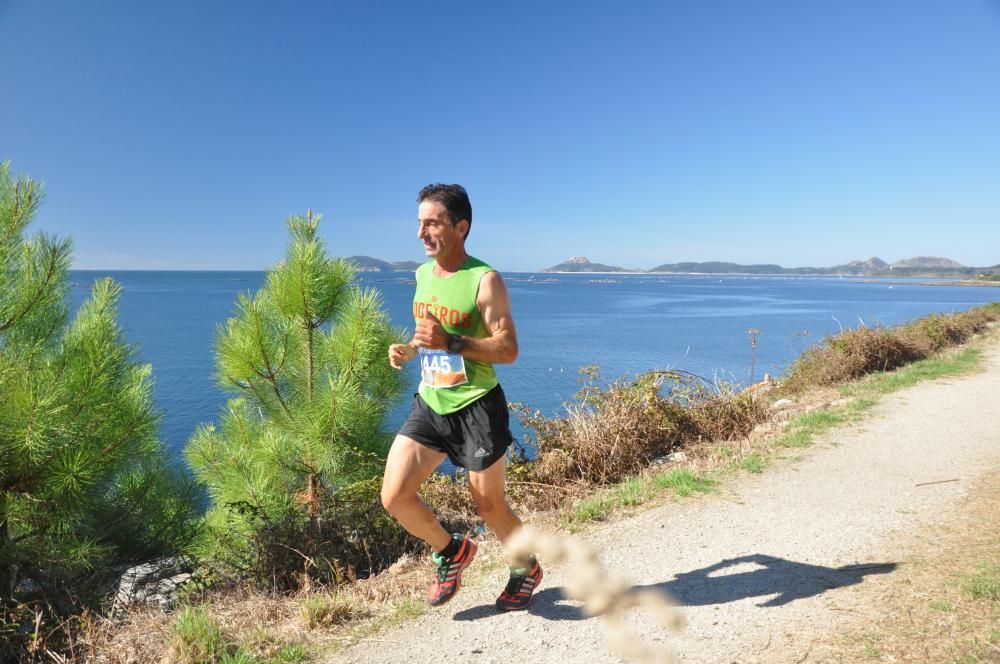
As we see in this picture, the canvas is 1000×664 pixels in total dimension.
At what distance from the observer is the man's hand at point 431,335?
2557mm

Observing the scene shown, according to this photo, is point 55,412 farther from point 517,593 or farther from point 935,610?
point 935,610

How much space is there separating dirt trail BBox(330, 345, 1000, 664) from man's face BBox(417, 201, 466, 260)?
1.89 meters

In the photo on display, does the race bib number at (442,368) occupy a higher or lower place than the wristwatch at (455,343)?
lower

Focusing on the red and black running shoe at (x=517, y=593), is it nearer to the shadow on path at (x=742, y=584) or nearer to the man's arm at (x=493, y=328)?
the shadow on path at (x=742, y=584)

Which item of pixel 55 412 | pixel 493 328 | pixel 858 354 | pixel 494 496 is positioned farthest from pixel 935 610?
pixel 858 354

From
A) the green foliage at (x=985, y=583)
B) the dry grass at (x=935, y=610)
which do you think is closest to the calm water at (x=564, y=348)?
the dry grass at (x=935, y=610)

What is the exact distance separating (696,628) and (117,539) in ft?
15.8

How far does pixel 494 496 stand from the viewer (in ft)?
9.48

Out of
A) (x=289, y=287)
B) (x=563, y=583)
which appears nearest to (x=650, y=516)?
(x=563, y=583)

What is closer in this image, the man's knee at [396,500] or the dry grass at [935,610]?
the dry grass at [935,610]

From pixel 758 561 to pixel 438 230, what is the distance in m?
2.76

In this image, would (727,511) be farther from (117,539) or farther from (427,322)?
(117,539)

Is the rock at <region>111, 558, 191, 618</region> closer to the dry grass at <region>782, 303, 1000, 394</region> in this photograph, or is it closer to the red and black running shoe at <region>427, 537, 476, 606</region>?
the red and black running shoe at <region>427, 537, 476, 606</region>

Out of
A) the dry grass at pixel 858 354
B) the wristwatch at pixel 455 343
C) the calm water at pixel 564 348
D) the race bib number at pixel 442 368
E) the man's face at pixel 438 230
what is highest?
the man's face at pixel 438 230
